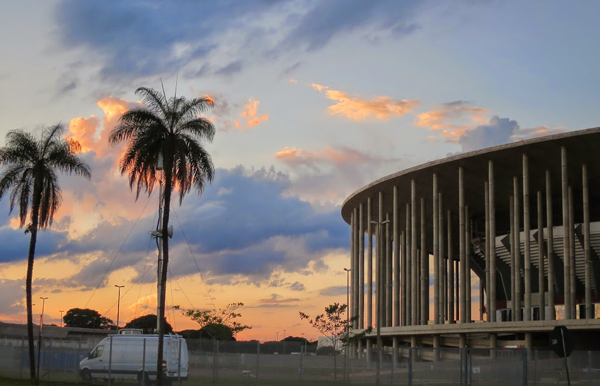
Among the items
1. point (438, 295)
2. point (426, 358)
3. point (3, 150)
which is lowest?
point (426, 358)

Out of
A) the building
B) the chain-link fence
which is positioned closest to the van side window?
the chain-link fence

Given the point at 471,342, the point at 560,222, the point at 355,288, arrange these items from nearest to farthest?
the point at 471,342
the point at 560,222
the point at 355,288

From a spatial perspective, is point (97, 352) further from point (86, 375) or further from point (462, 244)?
point (462, 244)

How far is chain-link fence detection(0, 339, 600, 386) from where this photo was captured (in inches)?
1410

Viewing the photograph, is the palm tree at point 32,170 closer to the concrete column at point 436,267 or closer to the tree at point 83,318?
the concrete column at point 436,267

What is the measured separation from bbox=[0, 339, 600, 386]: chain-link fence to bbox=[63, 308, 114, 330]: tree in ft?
489

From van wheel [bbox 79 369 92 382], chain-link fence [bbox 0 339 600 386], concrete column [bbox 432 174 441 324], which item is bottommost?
van wheel [bbox 79 369 92 382]

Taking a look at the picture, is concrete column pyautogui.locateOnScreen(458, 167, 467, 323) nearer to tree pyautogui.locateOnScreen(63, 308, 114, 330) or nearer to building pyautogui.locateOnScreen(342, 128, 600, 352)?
building pyautogui.locateOnScreen(342, 128, 600, 352)

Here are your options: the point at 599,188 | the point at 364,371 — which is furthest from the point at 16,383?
the point at 599,188

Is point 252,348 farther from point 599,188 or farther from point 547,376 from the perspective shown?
point 599,188

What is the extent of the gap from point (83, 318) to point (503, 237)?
440ft

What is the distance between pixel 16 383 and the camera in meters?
38.2

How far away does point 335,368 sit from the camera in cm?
3859

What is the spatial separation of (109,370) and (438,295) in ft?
140
